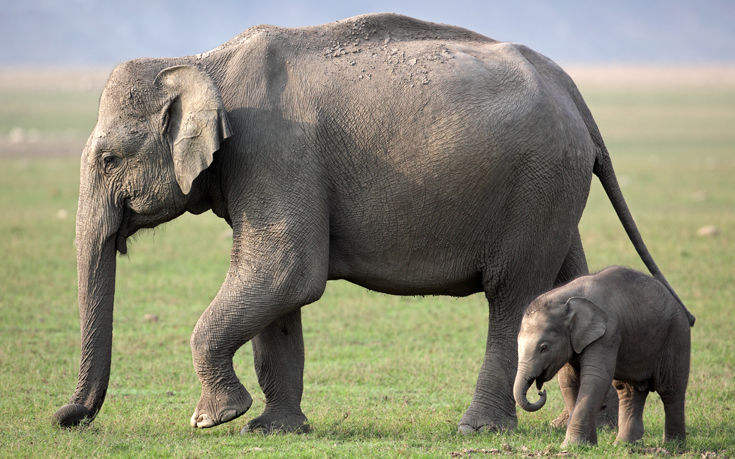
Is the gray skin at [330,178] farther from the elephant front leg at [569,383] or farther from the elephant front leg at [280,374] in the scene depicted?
the elephant front leg at [280,374]

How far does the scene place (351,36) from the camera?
8.38 m

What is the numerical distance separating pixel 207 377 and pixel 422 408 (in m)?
2.31

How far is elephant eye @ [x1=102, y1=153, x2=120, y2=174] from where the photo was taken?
790 centimetres

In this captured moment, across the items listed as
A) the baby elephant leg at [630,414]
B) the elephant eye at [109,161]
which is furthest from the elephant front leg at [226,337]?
the baby elephant leg at [630,414]

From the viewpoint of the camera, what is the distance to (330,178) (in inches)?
A: 314

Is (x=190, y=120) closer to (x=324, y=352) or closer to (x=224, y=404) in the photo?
(x=224, y=404)

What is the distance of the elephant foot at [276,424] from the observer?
333 inches

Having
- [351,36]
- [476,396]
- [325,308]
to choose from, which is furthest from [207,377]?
[325,308]

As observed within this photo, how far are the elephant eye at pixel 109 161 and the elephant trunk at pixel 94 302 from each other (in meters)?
0.20

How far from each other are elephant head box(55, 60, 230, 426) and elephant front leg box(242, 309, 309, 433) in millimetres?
1194

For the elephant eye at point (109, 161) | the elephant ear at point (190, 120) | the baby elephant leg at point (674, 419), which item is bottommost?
the baby elephant leg at point (674, 419)

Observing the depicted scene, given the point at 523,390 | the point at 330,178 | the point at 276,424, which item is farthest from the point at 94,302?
the point at 523,390

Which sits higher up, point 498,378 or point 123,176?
point 123,176

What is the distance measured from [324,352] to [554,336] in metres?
4.94
